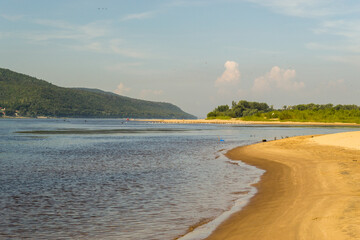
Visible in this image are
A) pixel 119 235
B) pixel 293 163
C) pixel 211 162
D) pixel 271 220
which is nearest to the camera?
pixel 119 235

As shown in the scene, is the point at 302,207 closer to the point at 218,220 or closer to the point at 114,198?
the point at 218,220

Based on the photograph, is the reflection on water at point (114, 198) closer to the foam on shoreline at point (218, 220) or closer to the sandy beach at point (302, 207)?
the foam on shoreline at point (218, 220)

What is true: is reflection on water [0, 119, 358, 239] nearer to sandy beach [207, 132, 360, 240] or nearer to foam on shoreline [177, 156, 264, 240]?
foam on shoreline [177, 156, 264, 240]

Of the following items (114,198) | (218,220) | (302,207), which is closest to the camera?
(218,220)

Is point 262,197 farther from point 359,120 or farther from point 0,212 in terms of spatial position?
point 359,120

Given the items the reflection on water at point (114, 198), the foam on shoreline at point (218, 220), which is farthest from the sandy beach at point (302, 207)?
the reflection on water at point (114, 198)

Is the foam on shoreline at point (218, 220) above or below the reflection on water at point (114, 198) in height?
above

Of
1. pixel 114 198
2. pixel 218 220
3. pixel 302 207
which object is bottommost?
pixel 114 198

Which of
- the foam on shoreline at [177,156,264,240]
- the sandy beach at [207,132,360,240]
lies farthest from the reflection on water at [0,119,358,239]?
the sandy beach at [207,132,360,240]

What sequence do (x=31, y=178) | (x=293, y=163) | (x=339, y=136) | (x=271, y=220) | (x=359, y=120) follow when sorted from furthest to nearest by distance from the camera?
1. (x=359, y=120)
2. (x=339, y=136)
3. (x=293, y=163)
4. (x=31, y=178)
5. (x=271, y=220)

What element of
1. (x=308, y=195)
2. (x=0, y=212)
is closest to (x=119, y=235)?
(x=0, y=212)

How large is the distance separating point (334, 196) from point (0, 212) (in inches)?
526

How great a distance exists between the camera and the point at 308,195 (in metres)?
15.5

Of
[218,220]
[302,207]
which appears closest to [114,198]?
[218,220]
